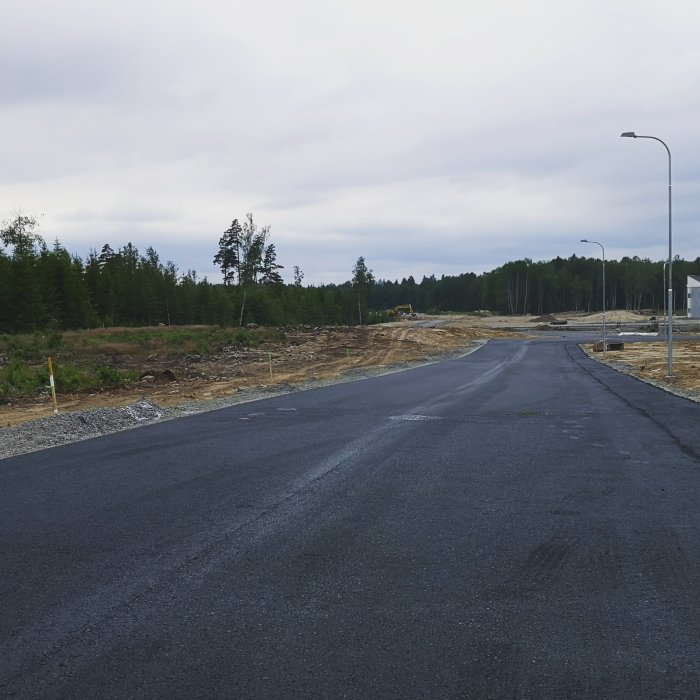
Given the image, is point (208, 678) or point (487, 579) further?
point (487, 579)

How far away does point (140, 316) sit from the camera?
79.2m

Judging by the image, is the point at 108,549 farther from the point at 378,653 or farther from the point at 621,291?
the point at 621,291

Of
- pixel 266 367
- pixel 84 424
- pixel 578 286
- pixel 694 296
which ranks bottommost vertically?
pixel 266 367

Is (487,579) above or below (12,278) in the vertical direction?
below

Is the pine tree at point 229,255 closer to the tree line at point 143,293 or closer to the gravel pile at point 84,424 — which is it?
the tree line at point 143,293

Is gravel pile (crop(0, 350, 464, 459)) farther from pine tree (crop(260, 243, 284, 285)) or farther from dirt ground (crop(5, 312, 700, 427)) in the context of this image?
pine tree (crop(260, 243, 284, 285))

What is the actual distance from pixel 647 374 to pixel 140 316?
64883 mm

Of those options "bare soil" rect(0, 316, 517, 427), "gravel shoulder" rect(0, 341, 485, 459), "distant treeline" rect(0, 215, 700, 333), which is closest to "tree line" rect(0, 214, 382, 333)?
"distant treeline" rect(0, 215, 700, 333)

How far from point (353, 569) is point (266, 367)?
27.1 m

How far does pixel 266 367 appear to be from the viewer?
32.1m

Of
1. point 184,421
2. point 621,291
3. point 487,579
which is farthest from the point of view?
point 621,291

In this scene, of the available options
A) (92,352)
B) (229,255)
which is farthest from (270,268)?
(92,352)

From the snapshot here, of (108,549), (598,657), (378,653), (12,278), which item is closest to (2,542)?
(108,549)

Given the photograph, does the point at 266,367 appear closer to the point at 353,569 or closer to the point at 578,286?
the point at 353,569
